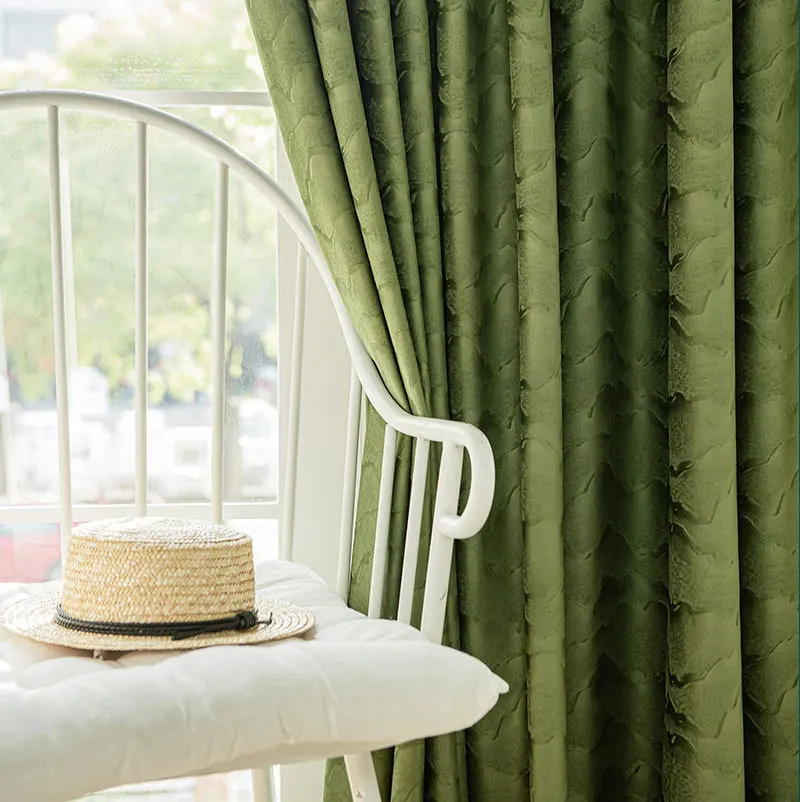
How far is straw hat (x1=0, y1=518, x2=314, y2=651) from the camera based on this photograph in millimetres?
1053

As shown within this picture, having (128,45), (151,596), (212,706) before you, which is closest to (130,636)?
(151,596)

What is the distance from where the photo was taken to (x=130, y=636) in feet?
3.44

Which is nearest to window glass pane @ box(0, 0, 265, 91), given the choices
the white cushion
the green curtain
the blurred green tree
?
the blurred green tree

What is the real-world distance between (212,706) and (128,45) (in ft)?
3.86

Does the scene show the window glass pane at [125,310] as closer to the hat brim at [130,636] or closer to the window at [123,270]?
the window at [123,270]

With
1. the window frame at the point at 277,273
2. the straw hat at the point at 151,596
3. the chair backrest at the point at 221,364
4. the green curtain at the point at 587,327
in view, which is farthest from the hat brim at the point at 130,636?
the window frame at the point at 277,273

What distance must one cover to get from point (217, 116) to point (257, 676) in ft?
3.48

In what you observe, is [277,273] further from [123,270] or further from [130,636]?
[130,636]

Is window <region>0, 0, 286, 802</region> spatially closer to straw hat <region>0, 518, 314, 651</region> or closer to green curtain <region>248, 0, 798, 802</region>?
green curtain <region>248, 0, 798, 802</region>

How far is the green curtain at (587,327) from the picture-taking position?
1457 millimetres

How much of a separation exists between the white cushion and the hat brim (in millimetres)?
13

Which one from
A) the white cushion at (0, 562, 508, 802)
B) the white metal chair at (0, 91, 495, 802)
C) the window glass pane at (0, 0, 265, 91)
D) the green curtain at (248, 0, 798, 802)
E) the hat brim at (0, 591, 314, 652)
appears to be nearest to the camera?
the white cushion at (0, 562, 508, 802)

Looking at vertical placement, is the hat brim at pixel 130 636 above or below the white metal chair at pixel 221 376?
below

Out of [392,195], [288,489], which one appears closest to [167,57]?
[392,195]
